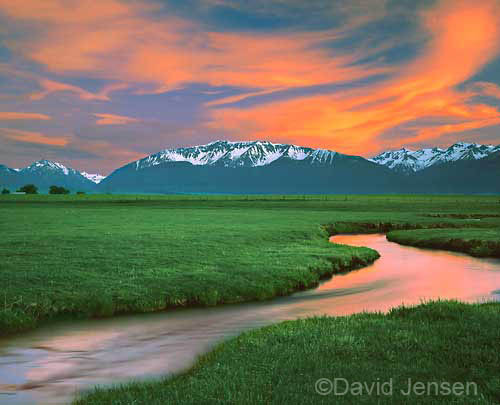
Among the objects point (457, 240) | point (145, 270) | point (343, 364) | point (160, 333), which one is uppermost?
point (457, 240)

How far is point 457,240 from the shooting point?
4391cm

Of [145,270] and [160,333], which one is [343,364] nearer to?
[160,333]

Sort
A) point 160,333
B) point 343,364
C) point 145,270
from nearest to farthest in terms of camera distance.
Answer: point 343,364
point 160,333
point 145,270

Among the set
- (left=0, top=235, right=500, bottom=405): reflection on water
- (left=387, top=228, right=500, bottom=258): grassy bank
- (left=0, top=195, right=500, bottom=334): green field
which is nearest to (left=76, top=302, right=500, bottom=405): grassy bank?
(left=0, top=235, right=500, bottom=405): reflection on water

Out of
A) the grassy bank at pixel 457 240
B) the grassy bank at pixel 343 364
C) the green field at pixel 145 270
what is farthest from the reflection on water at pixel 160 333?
the grassy bank at pixel 457 240

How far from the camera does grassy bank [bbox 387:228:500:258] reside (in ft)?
129

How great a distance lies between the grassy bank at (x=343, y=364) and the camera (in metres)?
9.62

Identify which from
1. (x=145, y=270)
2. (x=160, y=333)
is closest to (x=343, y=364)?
(x=160, y=333)

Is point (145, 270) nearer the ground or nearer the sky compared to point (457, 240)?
nearer the ground

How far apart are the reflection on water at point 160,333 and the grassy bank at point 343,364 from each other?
159 cm

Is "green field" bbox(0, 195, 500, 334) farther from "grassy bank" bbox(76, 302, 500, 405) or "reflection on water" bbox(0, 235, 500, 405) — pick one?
"grassy bank" bbox(76, 302, 500, 405)

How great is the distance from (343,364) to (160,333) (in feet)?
26.4

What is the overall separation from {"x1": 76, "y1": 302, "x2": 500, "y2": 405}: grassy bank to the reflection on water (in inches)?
62.5

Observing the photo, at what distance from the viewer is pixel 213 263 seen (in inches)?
1099
